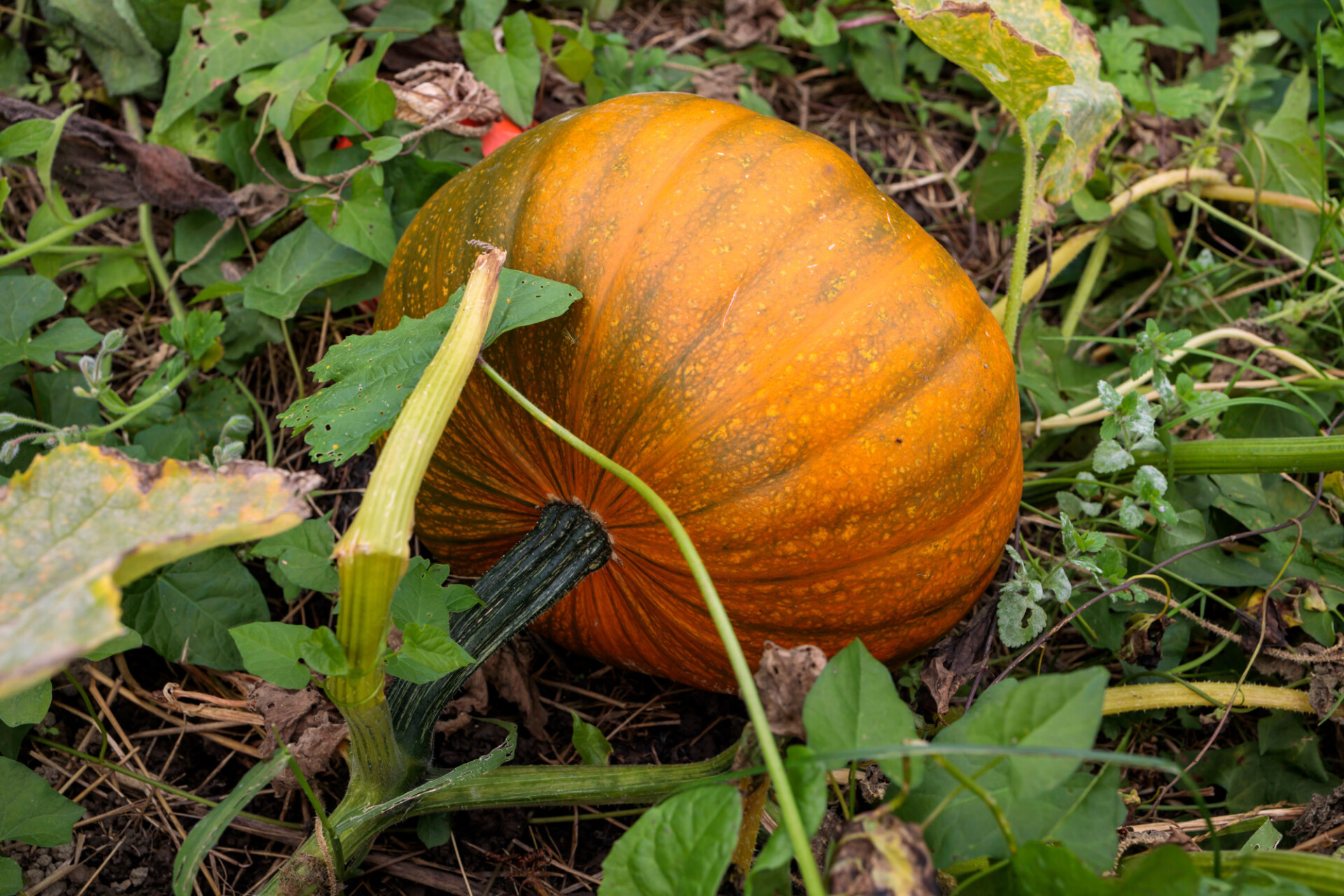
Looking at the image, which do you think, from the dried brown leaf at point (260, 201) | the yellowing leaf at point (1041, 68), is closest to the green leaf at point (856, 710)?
the yellowing leaf at point (1041, 68)

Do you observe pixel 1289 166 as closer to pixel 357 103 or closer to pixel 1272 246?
pixel 1272 246

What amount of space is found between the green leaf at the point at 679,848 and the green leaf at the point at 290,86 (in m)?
1.75

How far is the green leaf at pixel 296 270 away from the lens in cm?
205

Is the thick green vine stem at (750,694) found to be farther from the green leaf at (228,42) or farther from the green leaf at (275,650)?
the green leaf at (228,42)

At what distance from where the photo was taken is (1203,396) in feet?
6.55

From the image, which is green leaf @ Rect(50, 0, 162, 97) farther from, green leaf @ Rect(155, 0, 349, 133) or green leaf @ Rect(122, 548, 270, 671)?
green leaf @ Rect(122, 548, 270, 671)

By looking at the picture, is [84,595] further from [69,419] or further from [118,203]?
[118,203]

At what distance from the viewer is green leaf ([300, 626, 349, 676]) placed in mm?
1132

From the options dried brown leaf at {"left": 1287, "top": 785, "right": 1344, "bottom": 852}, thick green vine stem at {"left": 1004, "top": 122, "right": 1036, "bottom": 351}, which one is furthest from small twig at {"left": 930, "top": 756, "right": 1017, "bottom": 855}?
thick green vine stem at {"left": 1004, "top": 122, "right": 1036, "bottom": 351}

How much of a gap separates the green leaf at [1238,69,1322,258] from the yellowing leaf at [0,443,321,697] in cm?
254

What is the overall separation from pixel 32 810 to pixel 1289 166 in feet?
10.3

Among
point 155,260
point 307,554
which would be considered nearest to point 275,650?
point 307,554

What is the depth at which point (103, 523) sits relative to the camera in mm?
1012

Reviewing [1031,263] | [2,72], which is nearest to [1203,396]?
[1031,263]
